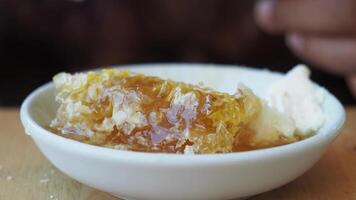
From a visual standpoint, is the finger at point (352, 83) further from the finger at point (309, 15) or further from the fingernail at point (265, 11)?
the fingernail at point (265, 11)

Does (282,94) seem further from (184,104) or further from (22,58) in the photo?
(22,58)

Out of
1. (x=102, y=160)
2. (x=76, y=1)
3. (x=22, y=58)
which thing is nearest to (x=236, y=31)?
(x=76, y=1)

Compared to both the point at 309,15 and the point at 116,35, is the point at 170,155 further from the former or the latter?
the point at 116,35

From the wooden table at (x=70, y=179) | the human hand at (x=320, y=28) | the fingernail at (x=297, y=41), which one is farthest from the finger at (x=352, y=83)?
the wooden table at (x=70, y=179)

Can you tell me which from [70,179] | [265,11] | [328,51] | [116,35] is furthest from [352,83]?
[70,179]

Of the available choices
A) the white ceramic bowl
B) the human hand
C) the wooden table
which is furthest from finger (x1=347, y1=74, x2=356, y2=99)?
the white ceramic bowl
